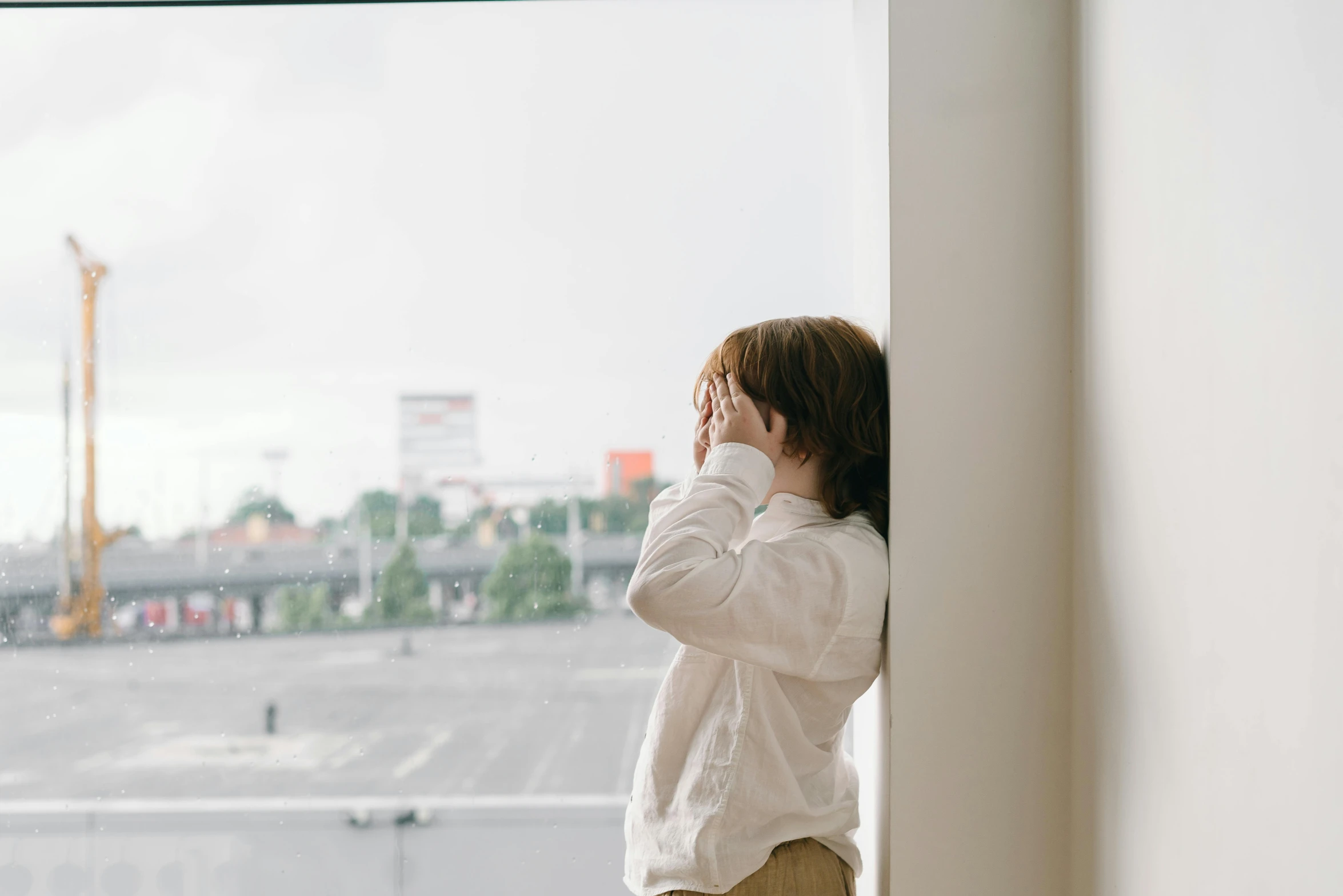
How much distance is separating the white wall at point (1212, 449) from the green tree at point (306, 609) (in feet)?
3.18

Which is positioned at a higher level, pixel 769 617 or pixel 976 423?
pixel 976 423

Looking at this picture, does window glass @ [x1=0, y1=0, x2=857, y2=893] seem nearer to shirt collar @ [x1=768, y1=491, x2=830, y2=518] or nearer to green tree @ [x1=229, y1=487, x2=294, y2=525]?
green tree @ [x1=229, y1=487, x2=294, y2=525]

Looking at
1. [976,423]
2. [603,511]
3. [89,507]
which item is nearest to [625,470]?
[603,511]

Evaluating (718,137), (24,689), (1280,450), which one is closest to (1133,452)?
(1280,450)

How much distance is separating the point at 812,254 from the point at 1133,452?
0.64 m

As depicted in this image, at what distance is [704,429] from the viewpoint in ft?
2.97

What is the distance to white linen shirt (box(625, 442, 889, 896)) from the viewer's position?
0.75 m

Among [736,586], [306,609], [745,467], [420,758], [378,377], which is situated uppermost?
[378,377]

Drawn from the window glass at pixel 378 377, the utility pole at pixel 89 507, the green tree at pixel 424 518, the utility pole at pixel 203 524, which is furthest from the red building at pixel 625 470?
the utility pole at pixel 89 507

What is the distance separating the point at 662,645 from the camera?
1.20m

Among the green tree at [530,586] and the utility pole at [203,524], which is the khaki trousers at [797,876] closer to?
the green tree at [530,586]

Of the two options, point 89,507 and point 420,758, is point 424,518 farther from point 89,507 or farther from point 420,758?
point 89,507

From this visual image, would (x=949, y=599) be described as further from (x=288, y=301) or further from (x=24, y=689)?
(x=24, y=689)

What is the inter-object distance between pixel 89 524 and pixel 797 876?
1085 mm
